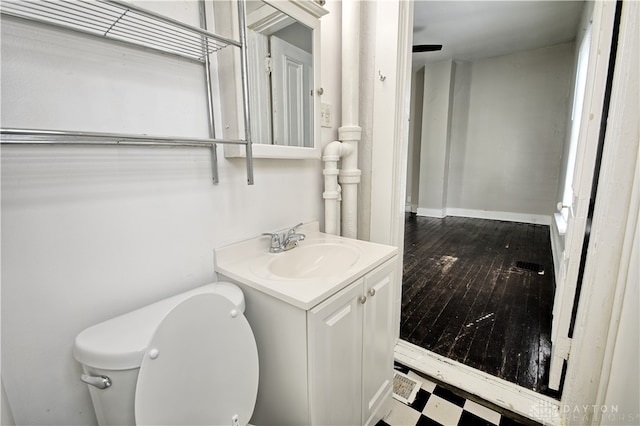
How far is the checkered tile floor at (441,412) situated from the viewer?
125 cm

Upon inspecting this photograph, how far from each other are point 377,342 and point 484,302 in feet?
4.80

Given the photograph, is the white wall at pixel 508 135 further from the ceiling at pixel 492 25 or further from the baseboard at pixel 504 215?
the ceiling at pixel 492 25

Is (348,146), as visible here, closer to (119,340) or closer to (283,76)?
(283,76)

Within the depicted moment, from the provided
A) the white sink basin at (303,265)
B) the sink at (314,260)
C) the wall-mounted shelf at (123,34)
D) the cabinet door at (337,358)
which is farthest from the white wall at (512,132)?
the wall-mounted shelf at (123,34)

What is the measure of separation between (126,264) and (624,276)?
5.21ft

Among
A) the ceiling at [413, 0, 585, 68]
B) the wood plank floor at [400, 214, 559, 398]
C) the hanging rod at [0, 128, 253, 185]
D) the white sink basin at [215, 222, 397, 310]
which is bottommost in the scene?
the wood plank floor at [400, 214, 559, 398]

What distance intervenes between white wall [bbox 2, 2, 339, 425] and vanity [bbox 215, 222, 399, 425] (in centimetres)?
25

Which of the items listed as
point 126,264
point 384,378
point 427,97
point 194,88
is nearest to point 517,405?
point 384,378

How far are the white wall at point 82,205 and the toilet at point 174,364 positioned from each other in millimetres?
109

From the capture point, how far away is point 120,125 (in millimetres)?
802

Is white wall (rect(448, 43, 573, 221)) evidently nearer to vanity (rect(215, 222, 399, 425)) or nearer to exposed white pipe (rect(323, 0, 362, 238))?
exposed white pipe (rect(323, 0, 362, 238))

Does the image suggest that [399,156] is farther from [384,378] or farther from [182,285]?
[182,285]

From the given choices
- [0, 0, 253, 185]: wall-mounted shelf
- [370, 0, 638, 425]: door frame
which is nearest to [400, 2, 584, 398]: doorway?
[370, 0, 638, 425]: door frame

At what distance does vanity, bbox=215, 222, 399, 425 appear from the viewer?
2.76ft
